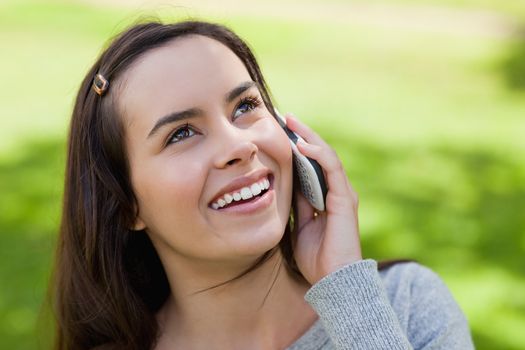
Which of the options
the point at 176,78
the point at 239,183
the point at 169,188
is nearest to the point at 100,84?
the point at 176,78

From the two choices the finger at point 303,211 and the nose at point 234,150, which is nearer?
the nose at point 234,150

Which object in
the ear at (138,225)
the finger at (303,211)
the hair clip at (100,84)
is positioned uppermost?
the hair clip at (100,84)

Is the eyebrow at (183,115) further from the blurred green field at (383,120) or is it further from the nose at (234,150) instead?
the blurred green field at (383,120)

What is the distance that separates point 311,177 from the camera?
2773mm

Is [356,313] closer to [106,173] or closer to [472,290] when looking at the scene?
[106,173]

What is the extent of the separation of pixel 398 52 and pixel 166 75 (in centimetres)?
663

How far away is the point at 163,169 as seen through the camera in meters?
2.61

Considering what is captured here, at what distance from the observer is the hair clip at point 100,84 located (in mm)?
2734

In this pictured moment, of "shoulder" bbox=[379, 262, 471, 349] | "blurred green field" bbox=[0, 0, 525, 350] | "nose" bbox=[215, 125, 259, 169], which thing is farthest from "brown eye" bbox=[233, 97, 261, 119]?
"blurred green field" bbox=[0, 0, 525, 350]

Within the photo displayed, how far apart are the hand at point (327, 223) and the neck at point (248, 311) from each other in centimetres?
12

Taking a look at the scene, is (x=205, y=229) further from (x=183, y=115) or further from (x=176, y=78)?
(x=176, y=78)

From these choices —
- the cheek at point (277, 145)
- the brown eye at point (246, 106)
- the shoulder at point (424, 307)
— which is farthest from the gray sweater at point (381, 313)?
the brown eye at point (246, 106)

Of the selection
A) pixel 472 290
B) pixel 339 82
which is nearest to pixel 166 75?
pixel 472 290

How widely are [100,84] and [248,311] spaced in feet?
2.88
